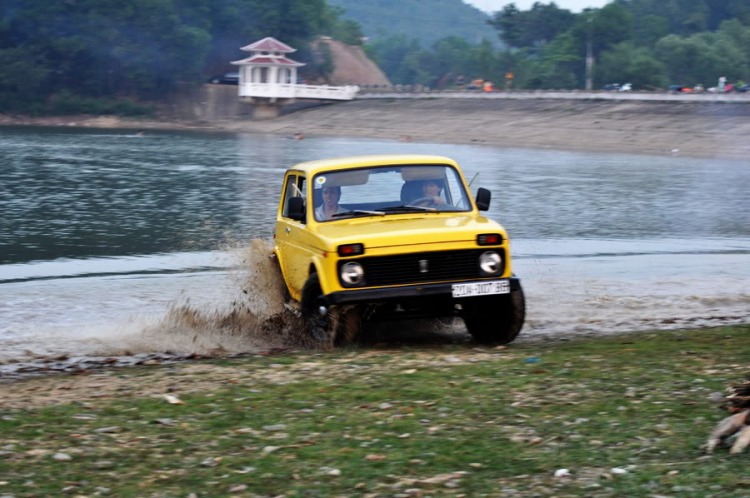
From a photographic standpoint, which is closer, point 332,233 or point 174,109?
point 332,233

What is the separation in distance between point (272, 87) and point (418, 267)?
103626 mm

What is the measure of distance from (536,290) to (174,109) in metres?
108

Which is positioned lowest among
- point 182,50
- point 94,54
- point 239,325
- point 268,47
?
point 239,325

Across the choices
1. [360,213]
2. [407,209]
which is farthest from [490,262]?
[360,213]

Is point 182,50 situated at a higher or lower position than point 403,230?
higher

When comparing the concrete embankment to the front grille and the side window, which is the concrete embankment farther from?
the front grille

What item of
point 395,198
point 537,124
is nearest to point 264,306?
point 395,198

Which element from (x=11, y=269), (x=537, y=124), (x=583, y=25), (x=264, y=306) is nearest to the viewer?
(x=264, y=306)

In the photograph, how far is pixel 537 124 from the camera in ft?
251

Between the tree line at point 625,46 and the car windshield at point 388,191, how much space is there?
105 meters

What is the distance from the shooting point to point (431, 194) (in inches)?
405

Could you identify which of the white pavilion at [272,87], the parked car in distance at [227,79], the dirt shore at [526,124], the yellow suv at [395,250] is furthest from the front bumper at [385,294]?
the parked car in distance at [227,79]

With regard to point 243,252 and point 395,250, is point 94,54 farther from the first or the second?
point 395,250

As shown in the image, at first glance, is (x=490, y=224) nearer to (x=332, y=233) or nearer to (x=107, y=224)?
(x=332, y=233)
